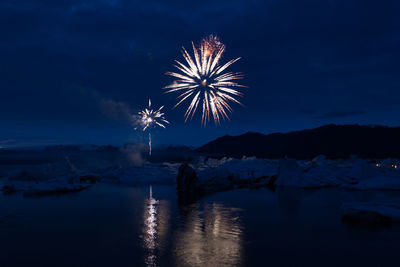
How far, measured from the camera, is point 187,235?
21.3 m

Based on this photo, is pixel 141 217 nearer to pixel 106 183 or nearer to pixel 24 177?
pixel 106 183

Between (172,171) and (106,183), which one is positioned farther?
(172,171)

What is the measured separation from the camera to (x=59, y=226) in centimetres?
2459

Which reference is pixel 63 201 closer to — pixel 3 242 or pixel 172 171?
pixel 3 242

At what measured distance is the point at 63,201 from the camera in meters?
36.3

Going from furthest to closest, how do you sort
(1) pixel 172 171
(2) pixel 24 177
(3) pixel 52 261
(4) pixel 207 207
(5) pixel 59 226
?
(1) pixel 172 171 → (2) pixel 24 177 → (4) pixel 207 207 → (5) pixel 59 226 → (3) pixel 52 261

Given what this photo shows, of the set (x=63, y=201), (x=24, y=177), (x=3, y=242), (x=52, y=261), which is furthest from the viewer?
(x=24, y=177)

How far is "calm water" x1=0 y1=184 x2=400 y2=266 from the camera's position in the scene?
1677 centimetres

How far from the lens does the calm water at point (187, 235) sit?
55.0ft

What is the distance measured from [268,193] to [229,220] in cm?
1970

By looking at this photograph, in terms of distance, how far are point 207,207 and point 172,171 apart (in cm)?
3126

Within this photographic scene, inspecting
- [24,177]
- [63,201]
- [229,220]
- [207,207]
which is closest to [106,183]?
[24,177]

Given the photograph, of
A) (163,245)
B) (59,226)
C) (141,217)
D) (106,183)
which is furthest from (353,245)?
(106,183)

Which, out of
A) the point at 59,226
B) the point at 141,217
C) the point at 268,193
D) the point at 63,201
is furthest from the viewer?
the point at 268,193
